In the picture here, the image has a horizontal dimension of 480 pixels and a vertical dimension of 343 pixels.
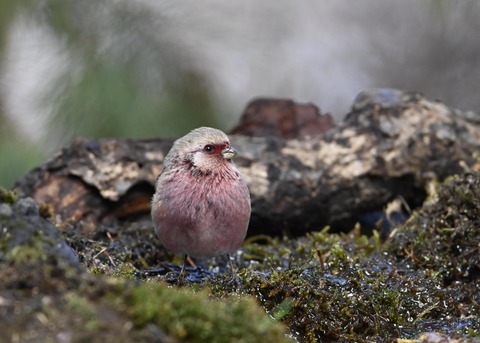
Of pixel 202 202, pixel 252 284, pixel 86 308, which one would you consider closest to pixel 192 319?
pixel 86 308

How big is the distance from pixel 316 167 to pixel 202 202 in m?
1.49

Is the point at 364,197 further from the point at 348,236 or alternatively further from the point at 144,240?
the point at 144,240

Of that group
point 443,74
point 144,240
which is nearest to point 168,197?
point 144,240

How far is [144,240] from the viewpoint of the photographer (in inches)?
184

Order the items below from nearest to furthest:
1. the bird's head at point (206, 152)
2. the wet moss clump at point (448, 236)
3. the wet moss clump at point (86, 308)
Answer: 1. the wet moss clump at point (86, 308)
2. the wet moss clump at point (448, 236)
3. the bird's head at point (206, 152)

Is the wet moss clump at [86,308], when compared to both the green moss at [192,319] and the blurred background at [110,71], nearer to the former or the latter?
the green moss at [192,319]

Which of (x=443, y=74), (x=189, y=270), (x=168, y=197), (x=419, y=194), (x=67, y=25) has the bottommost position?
(x=189, y=270)

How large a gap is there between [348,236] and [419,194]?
2.76 ft

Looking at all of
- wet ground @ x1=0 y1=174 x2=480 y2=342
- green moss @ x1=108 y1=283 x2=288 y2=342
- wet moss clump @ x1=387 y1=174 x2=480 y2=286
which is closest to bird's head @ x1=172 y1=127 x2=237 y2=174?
wet ground @ x1=0 y1=174 x2=480 y2=342

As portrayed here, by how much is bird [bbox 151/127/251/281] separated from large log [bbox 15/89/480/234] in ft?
2.88

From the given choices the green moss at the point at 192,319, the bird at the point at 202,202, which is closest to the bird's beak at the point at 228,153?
the bird at the point at 202,202

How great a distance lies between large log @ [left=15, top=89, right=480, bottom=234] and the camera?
16.5ft

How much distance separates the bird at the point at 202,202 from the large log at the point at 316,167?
0.88 meters

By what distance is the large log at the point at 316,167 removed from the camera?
5031mm
